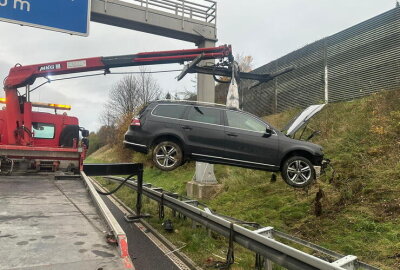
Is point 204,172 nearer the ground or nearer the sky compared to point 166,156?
nearer the ground

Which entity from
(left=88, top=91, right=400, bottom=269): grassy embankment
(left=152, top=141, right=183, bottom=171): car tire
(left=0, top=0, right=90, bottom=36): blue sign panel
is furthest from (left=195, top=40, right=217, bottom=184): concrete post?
(left=152, top=141, right=183, bottom=171): car tire

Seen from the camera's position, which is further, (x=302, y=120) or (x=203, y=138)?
(x=302, y=120)

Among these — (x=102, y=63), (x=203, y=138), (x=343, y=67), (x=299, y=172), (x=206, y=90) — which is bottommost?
(x=299, y=172)

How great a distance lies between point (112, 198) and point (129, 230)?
563 centimetres

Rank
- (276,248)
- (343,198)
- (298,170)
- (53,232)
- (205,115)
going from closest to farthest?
(53,232)
(276,248)
(298,170)
(205,115)
(343,198)

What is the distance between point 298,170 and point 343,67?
7.57m

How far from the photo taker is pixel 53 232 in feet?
12.7

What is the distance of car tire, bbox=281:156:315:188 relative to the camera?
6910 mm

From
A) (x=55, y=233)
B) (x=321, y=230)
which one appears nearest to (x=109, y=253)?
(x=55, y=233)

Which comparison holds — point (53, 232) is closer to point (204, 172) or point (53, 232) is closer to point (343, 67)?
point (204, 172)

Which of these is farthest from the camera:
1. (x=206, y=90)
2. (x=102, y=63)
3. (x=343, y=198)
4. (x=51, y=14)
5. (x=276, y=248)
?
A: (x=206, y=90)

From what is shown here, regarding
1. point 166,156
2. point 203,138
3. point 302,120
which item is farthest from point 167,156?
point 302,120

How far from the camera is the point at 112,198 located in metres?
14.1

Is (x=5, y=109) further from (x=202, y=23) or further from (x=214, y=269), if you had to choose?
(x=214, y=269)
